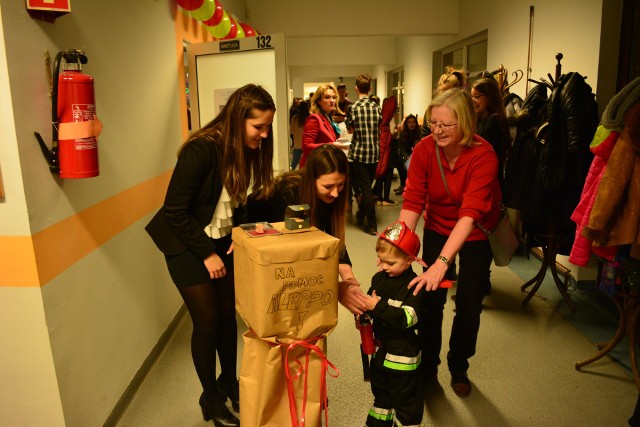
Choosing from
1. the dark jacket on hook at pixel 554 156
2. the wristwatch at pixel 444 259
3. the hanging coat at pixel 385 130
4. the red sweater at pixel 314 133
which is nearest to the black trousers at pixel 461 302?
the wristwatch at pixel 444 259

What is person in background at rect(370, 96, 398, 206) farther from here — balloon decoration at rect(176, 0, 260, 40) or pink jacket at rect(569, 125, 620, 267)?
pink jacket at rect(569, 125, 620, 267)

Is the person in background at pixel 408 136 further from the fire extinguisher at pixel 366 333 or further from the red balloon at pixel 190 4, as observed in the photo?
the fire extinguisher at pixel 366 333

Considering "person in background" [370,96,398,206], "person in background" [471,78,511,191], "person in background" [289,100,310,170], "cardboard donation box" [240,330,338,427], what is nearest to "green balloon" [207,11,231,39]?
"person in background" [471,78,511,191]

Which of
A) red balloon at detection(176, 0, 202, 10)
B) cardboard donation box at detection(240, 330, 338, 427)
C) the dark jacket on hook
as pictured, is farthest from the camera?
red balloon at detection(176, 0, 202, 10)

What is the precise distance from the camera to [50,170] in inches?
62.4

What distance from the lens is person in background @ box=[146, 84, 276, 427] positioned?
65.2 inches

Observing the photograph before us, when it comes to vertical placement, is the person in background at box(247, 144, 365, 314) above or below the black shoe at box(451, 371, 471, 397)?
above

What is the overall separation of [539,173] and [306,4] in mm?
4070

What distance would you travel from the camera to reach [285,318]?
125 cm

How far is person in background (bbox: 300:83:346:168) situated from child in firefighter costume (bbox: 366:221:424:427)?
230 cm

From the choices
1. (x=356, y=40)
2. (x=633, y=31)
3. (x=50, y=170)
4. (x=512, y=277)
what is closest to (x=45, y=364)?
(x=50, y=170)

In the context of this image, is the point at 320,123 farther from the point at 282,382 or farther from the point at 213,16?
the point at 282,382

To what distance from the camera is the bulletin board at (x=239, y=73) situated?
3.05m

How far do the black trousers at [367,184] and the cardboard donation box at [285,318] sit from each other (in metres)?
3.64
